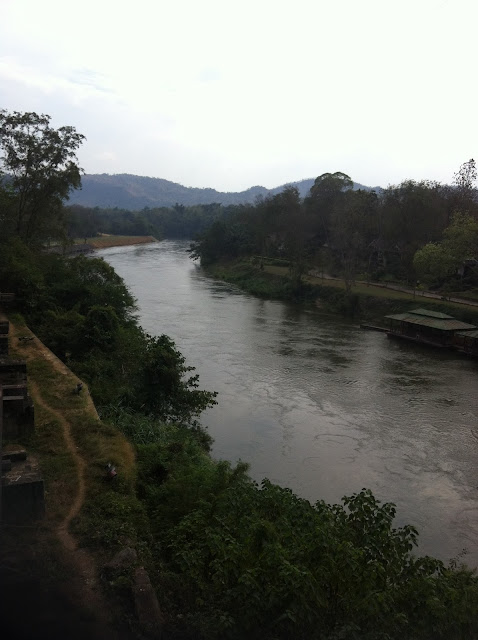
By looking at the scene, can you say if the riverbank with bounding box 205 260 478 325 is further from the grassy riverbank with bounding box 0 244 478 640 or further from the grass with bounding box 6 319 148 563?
the grass with bounding box 6 319 148 563

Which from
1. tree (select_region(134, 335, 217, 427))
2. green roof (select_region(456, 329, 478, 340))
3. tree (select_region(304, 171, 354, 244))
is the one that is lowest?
tree (select_region(134, 335, 217, 427))

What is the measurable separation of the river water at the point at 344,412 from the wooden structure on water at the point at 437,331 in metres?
0.86

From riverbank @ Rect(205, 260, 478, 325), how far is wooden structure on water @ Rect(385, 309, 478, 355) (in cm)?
388

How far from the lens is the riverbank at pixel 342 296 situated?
37.7 meters

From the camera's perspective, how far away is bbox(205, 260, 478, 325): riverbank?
37656 millimetres

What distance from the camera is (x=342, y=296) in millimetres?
42844

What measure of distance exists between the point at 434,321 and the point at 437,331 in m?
0.64

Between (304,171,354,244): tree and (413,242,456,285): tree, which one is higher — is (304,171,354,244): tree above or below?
above

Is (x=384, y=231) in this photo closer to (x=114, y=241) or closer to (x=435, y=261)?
(x=435, y=261)

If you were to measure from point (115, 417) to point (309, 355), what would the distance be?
14749 mm

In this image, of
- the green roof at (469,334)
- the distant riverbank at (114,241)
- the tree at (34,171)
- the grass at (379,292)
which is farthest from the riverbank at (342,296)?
the distant riverbank at (114,241)

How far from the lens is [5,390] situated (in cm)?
1134

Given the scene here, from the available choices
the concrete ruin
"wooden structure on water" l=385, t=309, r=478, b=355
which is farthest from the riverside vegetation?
"wooden structure on water" l=385, t=309, r=478, b=355

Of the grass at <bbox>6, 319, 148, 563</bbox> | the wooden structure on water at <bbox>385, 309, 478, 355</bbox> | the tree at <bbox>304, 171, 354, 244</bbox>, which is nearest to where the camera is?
the grass at <bbox>6, 319, 148, 563</bbox>
